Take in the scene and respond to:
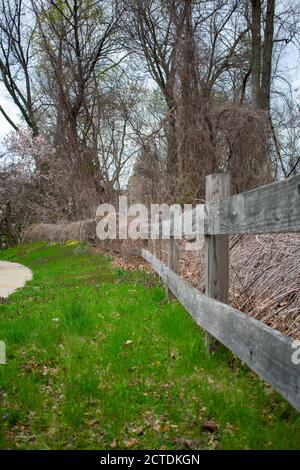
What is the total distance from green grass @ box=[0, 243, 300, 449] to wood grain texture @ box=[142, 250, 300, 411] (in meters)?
0.32

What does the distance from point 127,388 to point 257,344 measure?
1182 mm

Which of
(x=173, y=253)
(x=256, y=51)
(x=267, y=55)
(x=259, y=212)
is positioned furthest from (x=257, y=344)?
(x=267, y=55)

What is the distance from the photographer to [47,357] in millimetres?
4402

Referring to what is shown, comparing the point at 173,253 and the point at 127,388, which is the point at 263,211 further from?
the point at 173,253

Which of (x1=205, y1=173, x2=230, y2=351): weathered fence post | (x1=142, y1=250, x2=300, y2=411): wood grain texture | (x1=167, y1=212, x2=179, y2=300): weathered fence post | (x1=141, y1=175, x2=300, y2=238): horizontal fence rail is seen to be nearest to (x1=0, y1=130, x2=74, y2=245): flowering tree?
(x1=167, y1=212, x2=179, y2=300): weathered fence post

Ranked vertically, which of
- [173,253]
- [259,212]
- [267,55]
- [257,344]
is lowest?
[257,344]

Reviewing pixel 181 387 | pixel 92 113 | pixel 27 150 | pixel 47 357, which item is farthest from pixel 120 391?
pixel 27 150

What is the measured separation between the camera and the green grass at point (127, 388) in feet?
9.25

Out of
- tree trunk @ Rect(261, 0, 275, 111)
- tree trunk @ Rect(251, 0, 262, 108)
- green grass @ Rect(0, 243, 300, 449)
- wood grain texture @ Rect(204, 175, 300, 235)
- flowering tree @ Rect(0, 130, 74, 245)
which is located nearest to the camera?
wood grain texture @ Rect(204, 175, 300, 235)

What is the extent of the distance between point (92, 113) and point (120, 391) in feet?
55.2

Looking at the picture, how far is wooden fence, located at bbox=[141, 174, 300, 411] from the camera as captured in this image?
2414mm

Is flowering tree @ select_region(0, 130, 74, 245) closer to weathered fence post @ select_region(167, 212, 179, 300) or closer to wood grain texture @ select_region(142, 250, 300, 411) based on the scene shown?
weathered fence post @ select_region(167, 212, 179, 300)

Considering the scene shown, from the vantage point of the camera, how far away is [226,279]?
4.04 m

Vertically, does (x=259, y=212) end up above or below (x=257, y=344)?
above
